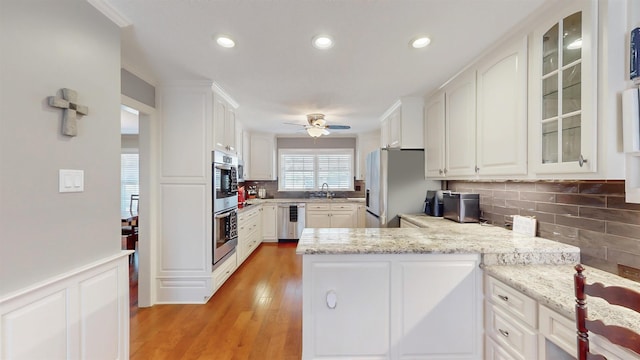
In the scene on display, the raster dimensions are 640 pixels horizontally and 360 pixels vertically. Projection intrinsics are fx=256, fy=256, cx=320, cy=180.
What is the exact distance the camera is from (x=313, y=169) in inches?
233

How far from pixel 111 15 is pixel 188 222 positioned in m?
1.89

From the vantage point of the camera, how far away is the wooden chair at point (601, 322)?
0.79m

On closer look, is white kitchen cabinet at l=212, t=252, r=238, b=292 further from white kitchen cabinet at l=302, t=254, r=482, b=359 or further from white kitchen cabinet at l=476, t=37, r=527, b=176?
white kitchen cabinet at l=476, t=37, r=527, b=176

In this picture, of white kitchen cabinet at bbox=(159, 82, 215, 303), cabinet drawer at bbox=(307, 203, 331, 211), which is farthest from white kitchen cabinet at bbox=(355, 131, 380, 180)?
white kitchen cabinet at bbox=(159, 82, 215, 303)

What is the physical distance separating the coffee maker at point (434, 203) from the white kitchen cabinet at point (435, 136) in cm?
24

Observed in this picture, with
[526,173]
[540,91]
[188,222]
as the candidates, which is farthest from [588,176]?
[188,222]

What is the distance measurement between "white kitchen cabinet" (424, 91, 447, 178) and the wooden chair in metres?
1.88

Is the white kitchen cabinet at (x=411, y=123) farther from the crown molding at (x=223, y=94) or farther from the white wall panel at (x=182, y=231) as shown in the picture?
the white wall panel at (x=182, y=231)

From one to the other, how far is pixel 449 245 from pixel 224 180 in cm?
255

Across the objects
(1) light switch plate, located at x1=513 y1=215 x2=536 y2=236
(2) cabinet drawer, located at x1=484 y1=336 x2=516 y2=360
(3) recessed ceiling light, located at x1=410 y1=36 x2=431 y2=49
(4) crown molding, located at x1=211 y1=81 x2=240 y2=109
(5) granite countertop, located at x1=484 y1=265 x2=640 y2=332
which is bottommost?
(2) cabinet drawer, located at x1=484 y1=336 x2=516 y2=360

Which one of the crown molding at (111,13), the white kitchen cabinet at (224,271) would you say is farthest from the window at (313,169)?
the crown molding at (111,13)

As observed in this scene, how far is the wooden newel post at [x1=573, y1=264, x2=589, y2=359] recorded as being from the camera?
92 cm

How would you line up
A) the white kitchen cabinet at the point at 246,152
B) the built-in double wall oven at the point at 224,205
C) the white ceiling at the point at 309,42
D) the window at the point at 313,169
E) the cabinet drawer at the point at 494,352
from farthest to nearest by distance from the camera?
the window at the point at 313,169
the white kitchen cabinet at the point at 246,152
the built-in double wall oven at the point at 224,205
the white ceiling at the point at 309,42
the cabinet drawer at the point at 494,352

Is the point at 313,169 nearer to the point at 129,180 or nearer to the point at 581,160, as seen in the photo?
the point at 129,180
